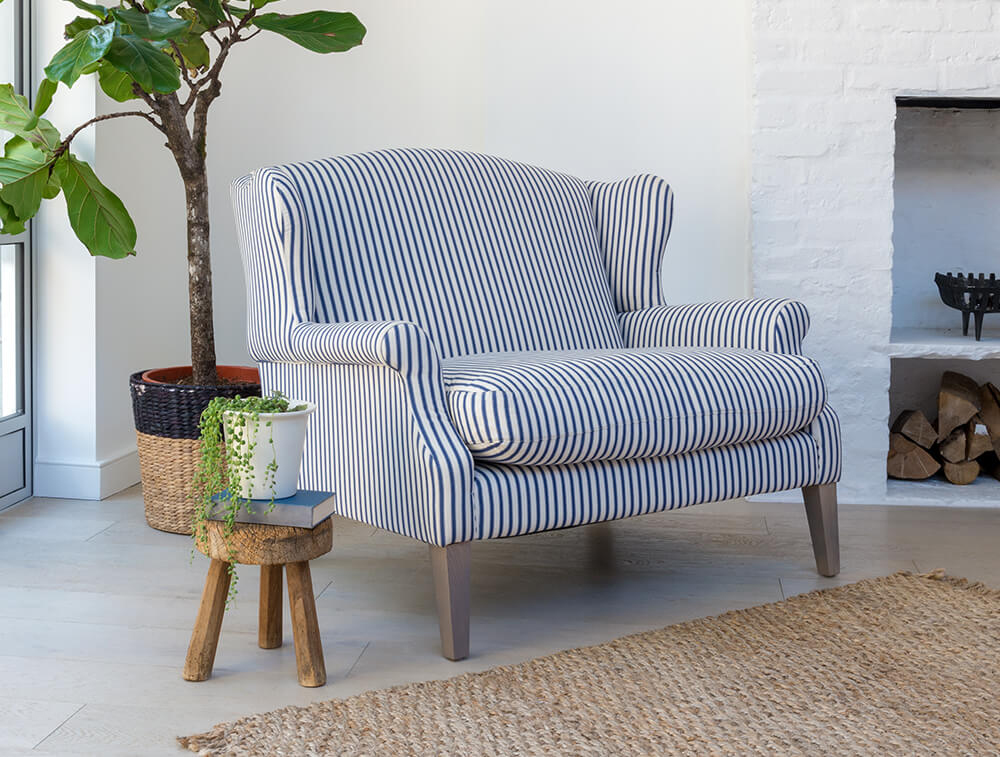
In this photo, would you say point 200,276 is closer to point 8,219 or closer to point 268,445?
point 8,219

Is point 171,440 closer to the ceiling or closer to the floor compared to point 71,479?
closer to the ceiling

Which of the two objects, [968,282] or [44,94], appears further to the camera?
[968,282]

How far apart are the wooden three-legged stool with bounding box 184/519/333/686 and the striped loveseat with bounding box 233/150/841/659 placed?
0.23 metres

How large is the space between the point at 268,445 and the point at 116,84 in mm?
1253

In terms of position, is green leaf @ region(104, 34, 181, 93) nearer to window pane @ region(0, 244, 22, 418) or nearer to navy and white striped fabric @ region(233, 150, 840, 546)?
navy and white striped fabric @ region(233, 150, 840, 546)

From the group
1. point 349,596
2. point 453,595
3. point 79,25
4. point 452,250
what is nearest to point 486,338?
point 452,250

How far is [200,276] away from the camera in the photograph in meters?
2.64

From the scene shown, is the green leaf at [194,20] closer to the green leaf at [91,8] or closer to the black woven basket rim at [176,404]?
the green leaf at [91,8]

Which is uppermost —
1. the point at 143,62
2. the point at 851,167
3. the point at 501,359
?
the point at 143,62

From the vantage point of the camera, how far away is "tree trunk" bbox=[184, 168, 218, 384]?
103 inches

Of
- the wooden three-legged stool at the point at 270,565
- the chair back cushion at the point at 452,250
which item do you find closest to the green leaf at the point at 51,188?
the chair back cushion at the point at 452,250

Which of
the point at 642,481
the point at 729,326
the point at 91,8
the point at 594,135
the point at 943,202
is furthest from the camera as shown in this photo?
the point at 943,202

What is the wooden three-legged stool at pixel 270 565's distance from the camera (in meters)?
1.68

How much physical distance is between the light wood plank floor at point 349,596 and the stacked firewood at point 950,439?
22 centimetres
